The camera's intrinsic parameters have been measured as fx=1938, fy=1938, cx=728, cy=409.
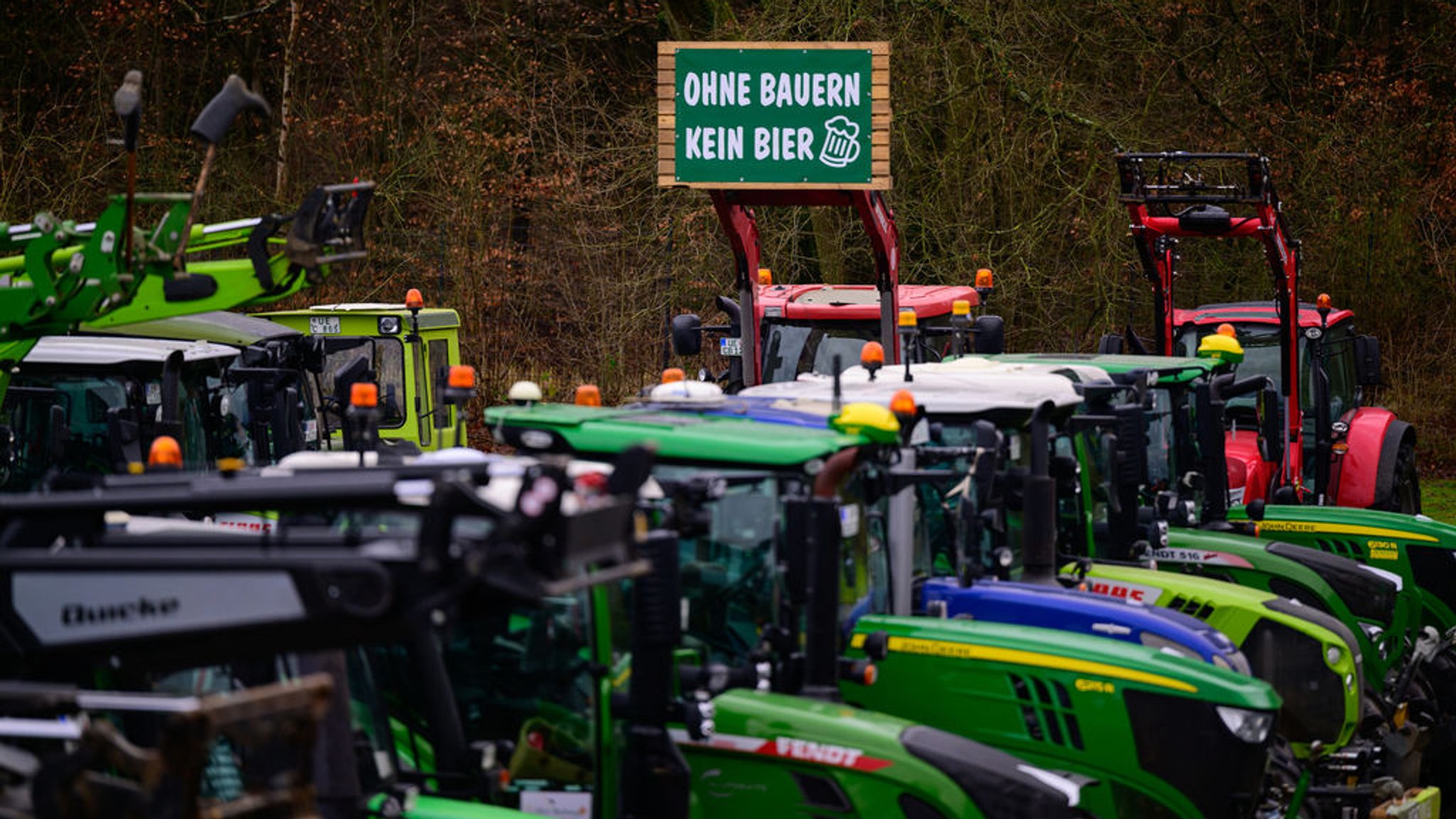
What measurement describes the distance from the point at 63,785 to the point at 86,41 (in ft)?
74.2

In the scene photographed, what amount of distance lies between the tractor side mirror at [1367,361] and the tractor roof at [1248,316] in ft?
0.96

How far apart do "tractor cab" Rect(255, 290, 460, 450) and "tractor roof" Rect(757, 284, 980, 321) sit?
3296 millimetres

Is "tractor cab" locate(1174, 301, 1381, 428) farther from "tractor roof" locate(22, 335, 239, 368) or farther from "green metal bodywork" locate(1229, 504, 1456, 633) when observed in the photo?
"tractor roof" locate(22, 335, 239, 368)

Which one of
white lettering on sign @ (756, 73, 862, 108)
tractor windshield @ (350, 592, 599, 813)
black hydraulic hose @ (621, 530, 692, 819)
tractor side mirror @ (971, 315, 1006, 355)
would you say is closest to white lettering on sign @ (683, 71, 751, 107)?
white lettering on sign @ (756, 73, 862, 108)

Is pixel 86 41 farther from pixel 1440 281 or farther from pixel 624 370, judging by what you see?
pixel 1440 281

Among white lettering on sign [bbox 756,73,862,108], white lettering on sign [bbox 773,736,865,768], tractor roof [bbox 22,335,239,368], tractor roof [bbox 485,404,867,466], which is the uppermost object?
white lettering on sign [bbox 756,73,862,108]

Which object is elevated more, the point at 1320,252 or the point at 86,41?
the point at 86,41

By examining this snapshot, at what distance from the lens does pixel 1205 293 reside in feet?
78.5

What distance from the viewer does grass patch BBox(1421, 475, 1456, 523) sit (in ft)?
67.3

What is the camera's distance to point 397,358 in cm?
1872

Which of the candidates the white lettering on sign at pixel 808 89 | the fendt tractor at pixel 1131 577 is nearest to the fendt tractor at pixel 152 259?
the fendt tractor at pixel 1131 577

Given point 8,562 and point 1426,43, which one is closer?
point 8,562

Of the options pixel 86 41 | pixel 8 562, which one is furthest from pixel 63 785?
pixel 86 41

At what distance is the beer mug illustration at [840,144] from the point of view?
1307cm
